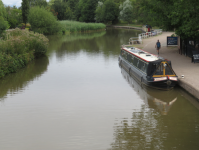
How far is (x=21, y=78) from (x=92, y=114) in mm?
9248

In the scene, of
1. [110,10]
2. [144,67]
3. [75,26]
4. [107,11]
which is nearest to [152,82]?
[144,67]

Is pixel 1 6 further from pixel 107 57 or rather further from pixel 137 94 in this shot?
pixel 137 94

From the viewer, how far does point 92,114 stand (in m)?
12.4

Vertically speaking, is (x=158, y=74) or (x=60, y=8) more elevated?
(x=60, y=8)

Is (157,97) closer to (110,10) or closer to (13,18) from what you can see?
(13,18)

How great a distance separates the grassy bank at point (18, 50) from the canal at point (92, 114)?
3.13 feet

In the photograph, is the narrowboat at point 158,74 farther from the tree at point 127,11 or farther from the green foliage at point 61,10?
the green foliage at point 61,10

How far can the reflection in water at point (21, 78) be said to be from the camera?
16880 millimetres

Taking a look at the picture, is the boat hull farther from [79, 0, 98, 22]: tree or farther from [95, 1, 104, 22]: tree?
[79, 0, 98, 22]: tree

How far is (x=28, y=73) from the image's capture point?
2142cm

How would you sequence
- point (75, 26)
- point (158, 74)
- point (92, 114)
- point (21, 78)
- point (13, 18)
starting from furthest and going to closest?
point (75, 26) → point (13, 18) → point (21, 78) → point (158, 74) → point (92, 114)

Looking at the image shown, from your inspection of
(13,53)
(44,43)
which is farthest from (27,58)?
(44,43)

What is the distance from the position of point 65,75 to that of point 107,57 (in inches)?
371

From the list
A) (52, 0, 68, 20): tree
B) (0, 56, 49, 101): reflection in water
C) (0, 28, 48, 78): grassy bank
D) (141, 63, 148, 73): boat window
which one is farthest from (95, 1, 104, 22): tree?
(141, 63, 148, 73): boat window
